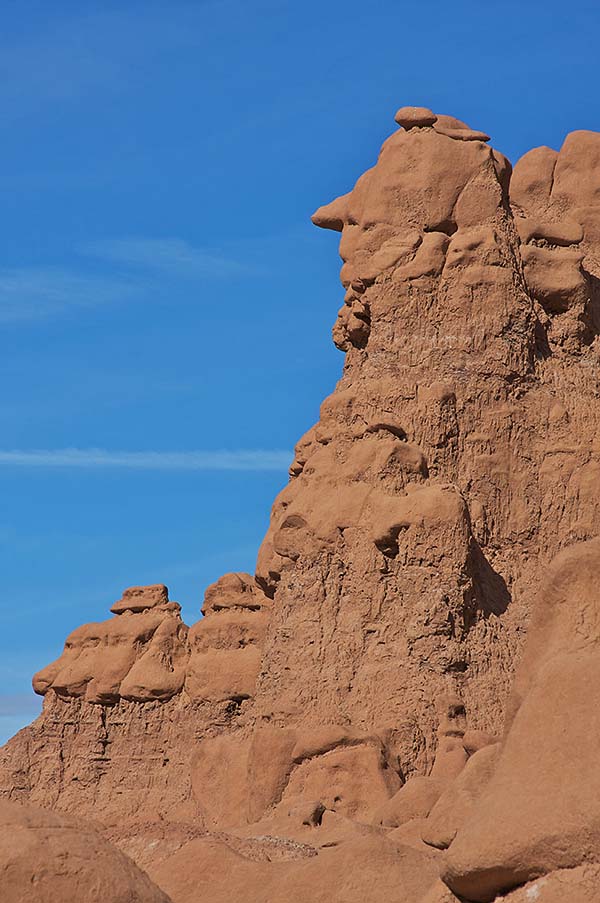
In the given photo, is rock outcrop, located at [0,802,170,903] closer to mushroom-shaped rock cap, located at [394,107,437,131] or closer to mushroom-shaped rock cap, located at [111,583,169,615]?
mushroom-shaped rock cap, located at [394,107,437,131]

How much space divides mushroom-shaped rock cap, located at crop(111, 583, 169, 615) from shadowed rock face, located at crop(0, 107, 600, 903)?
19.8 inches

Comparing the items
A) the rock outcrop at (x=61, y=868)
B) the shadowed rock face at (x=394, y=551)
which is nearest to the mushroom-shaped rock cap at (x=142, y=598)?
the shadowed rock face at (x=394, y=551)

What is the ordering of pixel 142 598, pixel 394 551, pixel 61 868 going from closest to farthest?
pixel 61 868 < pixel 394 551 < pixel 142 598

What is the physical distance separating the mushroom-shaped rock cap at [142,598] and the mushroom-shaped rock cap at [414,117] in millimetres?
14836

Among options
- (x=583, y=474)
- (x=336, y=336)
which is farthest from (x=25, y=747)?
(x=583, y=474)

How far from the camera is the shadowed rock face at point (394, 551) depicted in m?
34.8

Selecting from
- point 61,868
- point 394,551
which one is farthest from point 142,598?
point 61,868

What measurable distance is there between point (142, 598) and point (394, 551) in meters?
13.3

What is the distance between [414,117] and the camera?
40.9 metres

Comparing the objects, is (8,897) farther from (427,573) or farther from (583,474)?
(583,474)

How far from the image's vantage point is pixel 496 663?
35344 millimetres

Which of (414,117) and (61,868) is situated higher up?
(414,117)

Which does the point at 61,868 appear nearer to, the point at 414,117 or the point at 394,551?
the point at 394,551

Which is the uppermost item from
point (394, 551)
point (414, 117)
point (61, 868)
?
point (414, 117)
